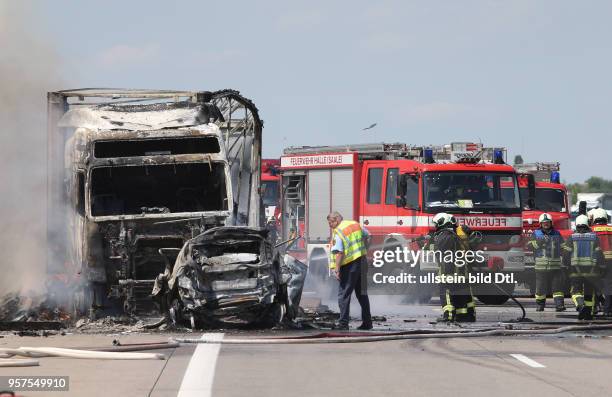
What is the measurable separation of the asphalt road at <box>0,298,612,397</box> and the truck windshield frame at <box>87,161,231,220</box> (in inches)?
125

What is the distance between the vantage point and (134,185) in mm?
19016

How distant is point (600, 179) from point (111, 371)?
522 ft

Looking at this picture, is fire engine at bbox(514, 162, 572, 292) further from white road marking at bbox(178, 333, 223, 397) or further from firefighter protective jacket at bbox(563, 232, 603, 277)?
white road marking at bbox(178, 333, 223, 397)

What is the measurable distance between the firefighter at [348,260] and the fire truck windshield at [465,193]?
6050 mm

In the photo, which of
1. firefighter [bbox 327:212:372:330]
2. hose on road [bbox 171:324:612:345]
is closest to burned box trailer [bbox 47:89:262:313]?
firefighter [bbox 327:212:372:330]

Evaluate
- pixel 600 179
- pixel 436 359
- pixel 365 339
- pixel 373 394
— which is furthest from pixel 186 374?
pixel 600 179

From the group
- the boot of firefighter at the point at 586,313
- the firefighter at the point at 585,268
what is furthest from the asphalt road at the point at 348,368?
the firefighter at the point at 585,268

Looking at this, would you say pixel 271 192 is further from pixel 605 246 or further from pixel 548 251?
pixel 605 246

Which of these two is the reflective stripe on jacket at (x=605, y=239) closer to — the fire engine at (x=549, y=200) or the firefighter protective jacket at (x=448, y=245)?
the firefighter protective jacket at (x=448, y=245)

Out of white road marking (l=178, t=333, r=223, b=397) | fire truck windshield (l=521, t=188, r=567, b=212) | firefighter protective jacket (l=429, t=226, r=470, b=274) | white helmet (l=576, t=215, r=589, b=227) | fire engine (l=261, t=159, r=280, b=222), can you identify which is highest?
fire engine (l=261, t=159, r=280, b=222)

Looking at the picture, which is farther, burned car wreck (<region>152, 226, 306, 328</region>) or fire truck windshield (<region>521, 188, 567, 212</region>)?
fire truck windshield (<region>521, 188, 567, 212</region>)

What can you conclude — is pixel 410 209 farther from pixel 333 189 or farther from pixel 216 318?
pixel 216 318

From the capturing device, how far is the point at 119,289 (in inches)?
685

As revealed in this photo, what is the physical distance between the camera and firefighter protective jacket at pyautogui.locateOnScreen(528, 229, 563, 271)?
2228cm
